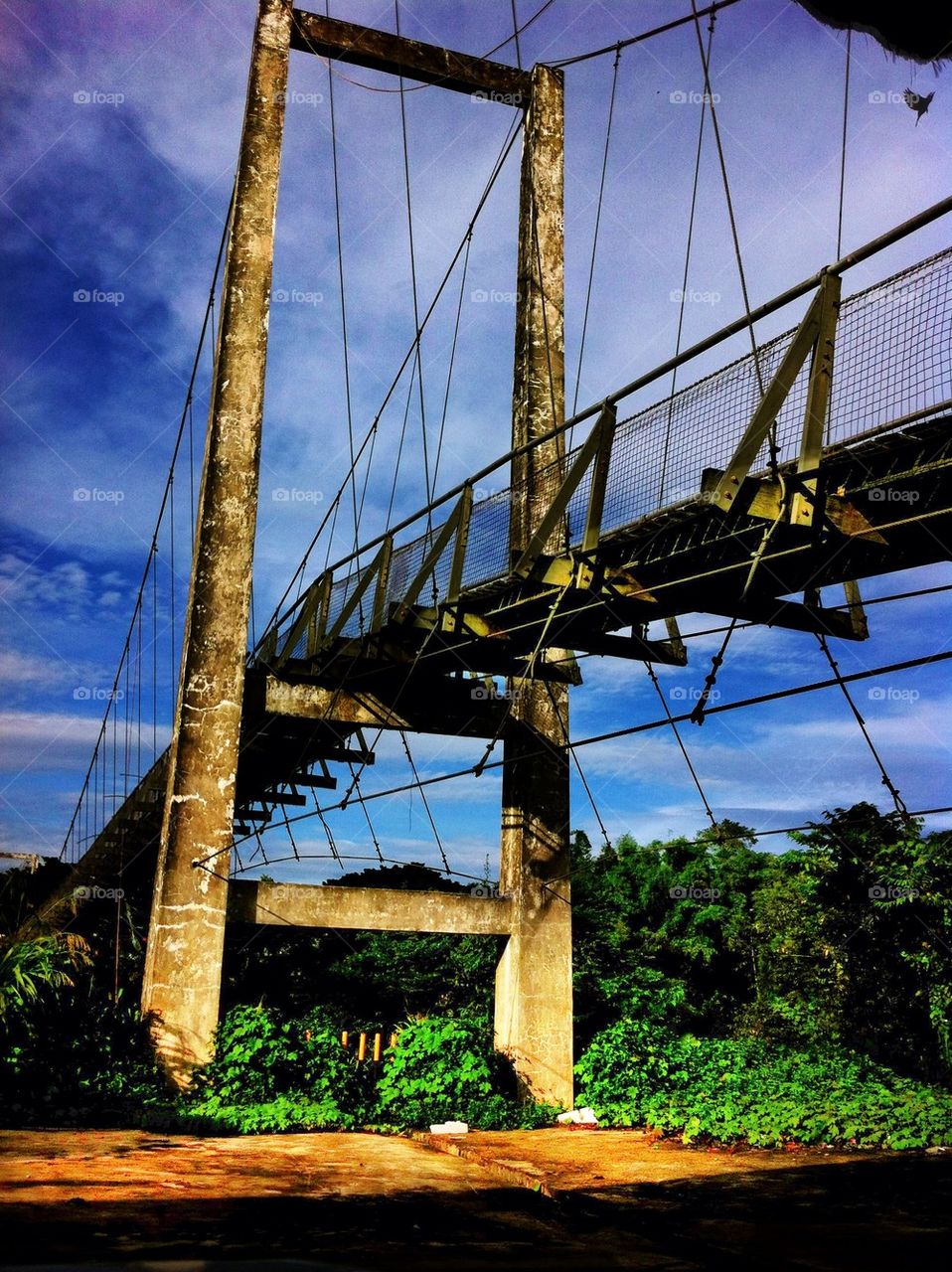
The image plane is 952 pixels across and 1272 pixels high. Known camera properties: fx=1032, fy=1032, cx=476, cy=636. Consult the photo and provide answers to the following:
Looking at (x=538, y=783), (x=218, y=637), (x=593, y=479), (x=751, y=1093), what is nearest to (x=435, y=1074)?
(x=751, y=1093)

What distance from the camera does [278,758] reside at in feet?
48.5

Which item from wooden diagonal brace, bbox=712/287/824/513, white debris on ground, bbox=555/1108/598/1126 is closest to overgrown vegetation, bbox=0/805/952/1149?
white debris on ground, bbox=555/1108/598/1126

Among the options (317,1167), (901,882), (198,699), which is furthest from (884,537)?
(901,882)

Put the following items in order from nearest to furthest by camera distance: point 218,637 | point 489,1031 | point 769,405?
1. point 769,405
2. point 218,637
3. point 489,1031

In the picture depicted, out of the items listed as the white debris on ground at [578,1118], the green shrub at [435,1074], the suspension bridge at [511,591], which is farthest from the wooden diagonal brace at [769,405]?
the white debris on ground at [578,1118]

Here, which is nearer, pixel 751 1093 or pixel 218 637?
pixel 751 1093

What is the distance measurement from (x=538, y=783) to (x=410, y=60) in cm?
1131

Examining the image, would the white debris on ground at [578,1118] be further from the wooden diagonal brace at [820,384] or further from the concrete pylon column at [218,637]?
the wooden diagonal brace at [820,384]

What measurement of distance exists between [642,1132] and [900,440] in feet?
25.0

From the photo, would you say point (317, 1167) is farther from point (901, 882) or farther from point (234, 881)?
point (901, 882)

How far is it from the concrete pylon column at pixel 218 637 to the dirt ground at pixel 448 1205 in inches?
98.2

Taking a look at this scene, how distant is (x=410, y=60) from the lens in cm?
1591

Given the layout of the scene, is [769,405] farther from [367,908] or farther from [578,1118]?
[578,1118]

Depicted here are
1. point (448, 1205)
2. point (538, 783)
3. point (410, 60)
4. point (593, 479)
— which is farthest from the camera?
point (410, 60)
